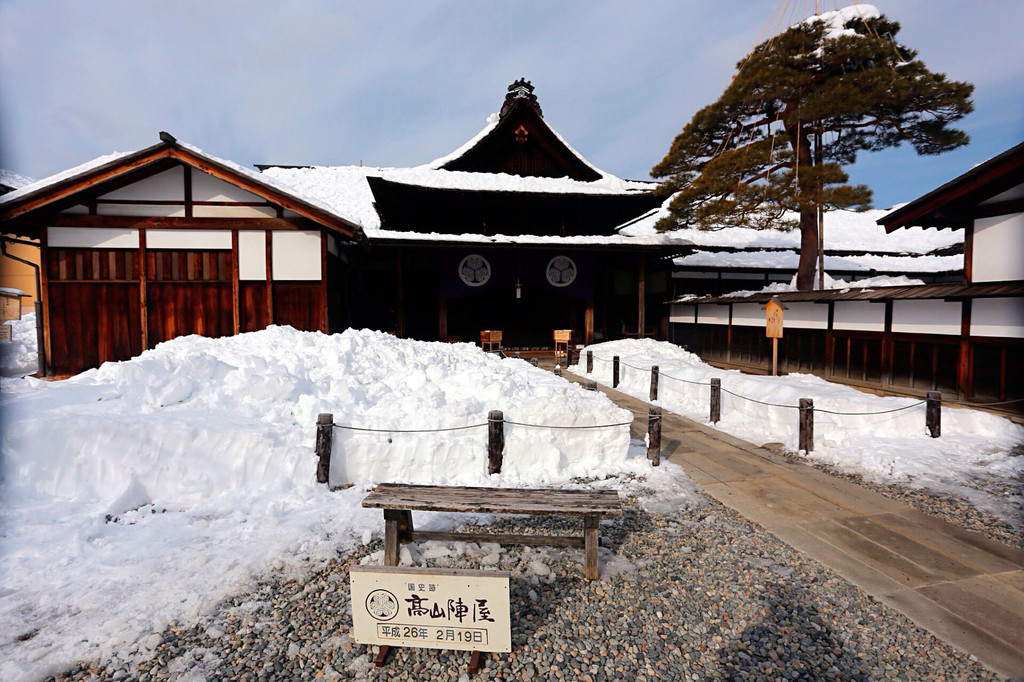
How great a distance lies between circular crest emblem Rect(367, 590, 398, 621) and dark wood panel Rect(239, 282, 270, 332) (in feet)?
35.3

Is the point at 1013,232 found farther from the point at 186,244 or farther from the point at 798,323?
the point at 186,244

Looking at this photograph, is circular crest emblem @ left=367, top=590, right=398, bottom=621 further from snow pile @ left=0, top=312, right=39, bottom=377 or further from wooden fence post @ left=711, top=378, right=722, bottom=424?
snow pile @ left=0, top=312, right=39, bottom=377

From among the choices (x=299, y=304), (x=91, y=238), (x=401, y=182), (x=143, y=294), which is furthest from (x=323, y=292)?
(x=401, y=182)

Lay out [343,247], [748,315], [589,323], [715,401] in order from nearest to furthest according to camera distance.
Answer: [715,401], [748,315], [343,247], [589,323]

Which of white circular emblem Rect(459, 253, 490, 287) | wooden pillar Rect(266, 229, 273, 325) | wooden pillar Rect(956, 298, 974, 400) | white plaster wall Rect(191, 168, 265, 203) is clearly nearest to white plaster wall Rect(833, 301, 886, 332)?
wooden pillar Rect(956, 298, 974, 400)

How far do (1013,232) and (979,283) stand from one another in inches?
42.4

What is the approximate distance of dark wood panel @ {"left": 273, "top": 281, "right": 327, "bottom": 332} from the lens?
1227 centimetres

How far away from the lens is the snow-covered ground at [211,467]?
3.66m

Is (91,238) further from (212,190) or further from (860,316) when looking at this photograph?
(860,316)

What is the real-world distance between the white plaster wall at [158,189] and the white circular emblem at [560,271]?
12.6m

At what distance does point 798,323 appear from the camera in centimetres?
1389

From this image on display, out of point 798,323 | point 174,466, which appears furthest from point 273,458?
point 798,323

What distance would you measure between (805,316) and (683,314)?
21.0ft

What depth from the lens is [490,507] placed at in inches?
150
